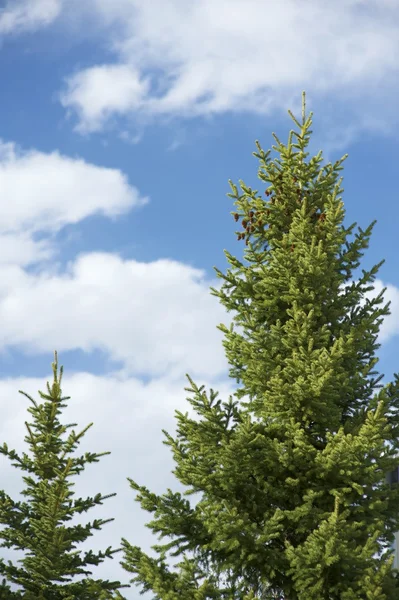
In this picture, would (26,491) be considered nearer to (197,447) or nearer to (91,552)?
(91,552)

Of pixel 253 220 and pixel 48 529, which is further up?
pixel 253 220

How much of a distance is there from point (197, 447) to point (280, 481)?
5.61 feet

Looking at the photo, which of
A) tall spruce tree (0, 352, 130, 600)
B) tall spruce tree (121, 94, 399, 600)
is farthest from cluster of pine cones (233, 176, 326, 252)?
tall spruce tree (0, 352, 130, 600)

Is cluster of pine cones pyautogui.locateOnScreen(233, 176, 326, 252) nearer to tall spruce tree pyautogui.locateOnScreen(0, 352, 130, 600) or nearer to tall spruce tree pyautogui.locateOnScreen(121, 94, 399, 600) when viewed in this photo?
tall spruce tree pyautogui.locateOnScreen(121, 94, 399, 600)

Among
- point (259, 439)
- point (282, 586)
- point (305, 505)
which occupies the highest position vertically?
point (259, 439)

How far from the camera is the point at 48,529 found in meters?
16.3

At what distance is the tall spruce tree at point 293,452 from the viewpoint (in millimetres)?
12539

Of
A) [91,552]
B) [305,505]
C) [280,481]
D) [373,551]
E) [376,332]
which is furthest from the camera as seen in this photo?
[91,552]

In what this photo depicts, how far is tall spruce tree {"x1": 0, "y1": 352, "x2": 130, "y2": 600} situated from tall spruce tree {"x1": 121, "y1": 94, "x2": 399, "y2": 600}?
10.2 feet

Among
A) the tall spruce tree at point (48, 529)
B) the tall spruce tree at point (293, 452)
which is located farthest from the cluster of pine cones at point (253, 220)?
the tall spruce tree at point (48, 529)

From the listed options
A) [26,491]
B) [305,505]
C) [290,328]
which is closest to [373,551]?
[305,505]

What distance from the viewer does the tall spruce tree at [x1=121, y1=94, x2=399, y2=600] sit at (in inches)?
494

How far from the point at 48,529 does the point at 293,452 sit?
6.37 m

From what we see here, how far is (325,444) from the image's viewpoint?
14055mm
